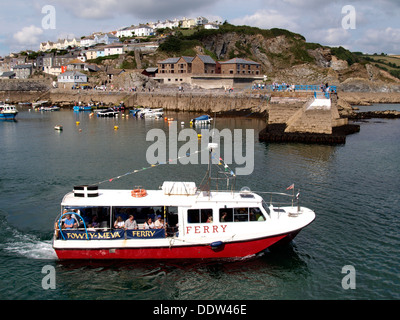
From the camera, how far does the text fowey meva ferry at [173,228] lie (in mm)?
17609

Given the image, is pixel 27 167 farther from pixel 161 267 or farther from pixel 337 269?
pixel 337 269

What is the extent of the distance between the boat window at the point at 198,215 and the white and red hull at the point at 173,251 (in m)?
1.22

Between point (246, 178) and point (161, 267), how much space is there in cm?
1493

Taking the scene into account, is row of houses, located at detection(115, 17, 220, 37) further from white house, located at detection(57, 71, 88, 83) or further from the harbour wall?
the harbour wall

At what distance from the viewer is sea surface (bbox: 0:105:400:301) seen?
15977 millimetres

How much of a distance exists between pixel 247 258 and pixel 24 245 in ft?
38.3

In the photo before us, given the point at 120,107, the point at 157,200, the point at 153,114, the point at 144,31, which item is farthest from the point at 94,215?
the point at 144,31

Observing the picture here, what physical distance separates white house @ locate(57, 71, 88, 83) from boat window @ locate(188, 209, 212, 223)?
382 feet

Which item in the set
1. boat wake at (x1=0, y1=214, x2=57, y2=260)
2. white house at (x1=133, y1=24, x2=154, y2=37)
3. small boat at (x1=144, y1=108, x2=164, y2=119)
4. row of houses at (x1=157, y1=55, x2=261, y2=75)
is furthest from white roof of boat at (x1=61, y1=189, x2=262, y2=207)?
white house at (x1=133, y1=24, x2=154, y2=37)

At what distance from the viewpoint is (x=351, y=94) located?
140m

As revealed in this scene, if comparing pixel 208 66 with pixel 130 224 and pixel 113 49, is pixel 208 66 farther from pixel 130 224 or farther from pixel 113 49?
pixel 130 224

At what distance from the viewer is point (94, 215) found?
18.5 meters

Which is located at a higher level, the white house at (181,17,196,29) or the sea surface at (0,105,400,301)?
the white house at (181,17,196,29)

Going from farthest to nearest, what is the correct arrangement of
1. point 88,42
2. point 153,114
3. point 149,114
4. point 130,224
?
point 88,42, point 153,114, point 149,114, point 130,224
